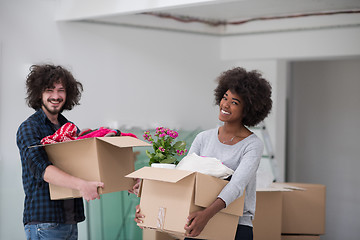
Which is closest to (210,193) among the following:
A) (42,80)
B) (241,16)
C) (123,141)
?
(123,141)

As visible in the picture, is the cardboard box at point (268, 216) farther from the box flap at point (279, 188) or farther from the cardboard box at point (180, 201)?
the cardboard box at point (180, 201)

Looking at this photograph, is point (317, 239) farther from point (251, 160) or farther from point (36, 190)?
point (36, 190)

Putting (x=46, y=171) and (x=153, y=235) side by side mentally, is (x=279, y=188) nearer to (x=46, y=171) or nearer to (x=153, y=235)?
(x=153, y=235)

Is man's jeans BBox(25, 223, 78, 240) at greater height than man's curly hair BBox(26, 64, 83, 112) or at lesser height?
lesser

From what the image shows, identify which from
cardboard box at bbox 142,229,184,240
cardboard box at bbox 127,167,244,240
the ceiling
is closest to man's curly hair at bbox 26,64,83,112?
cardboard box at bbox 127,167,244,240

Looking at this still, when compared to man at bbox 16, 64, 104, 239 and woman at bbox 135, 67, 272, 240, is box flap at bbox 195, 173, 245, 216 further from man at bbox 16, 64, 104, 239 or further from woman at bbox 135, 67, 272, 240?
man at bbox 16, 64, 104, 239

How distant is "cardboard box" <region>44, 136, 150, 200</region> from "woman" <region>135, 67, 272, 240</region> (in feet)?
0.78

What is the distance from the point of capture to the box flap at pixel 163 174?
76.7 inches

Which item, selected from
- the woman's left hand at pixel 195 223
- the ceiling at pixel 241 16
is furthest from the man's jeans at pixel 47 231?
the ceiling at pixel 241 16

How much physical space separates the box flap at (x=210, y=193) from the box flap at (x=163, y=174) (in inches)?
2.9

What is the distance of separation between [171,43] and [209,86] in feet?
2.19

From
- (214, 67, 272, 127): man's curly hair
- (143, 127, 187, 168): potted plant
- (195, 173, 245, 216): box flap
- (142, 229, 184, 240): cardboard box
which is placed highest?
(214, 67, 272, 127): man's curly hair

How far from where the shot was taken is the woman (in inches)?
83.9

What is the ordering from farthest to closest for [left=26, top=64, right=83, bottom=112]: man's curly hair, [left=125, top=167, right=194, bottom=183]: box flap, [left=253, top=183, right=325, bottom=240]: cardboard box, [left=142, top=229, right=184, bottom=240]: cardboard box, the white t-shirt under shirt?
[left=253, top=183, right=325, bottom=240]: cardboard box
[left=142, top=229, right=184, bottom=240]: cardboard box
[left=26, top=64, right=83, bottom=112]: man's curly hair
the white t-shirt under shirt
[left=125, top=167, right=194, bottom=183]: box flap
